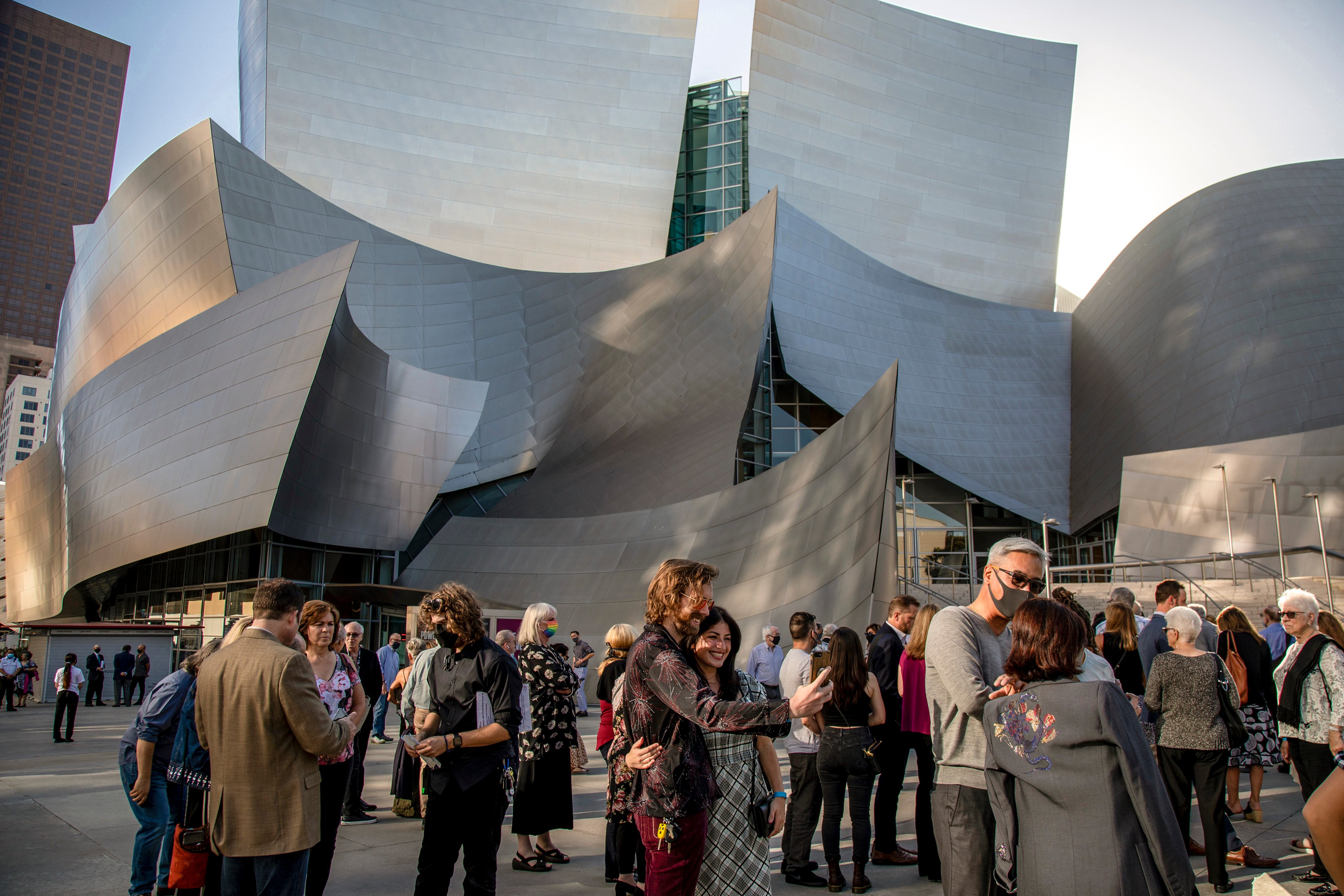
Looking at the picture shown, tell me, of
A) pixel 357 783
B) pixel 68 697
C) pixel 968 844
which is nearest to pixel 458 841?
pixel 968 844

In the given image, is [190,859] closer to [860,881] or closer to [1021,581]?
[860,881]

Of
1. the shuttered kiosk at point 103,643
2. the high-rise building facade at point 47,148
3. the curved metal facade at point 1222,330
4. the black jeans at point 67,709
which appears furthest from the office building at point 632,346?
the high-rise building facade at point 47,148

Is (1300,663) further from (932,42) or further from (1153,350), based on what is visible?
Result: (932,42)

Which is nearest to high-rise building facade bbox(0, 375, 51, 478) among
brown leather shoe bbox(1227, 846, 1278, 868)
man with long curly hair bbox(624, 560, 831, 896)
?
man with long curly hair bbox(624, 560, 831, 896)

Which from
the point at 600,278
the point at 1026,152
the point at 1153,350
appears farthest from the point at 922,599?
the point at 1026,152

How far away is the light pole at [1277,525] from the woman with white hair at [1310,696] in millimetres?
11063

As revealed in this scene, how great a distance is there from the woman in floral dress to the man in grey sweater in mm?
2170

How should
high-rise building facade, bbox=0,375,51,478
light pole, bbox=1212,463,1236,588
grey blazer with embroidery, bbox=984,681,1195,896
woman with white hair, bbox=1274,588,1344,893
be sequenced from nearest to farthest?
grey blazer with embroidery, bbox=984,681,1195,896 → woman with white hair, bbox=1274,588,1344,893 → light pole, bbox=1212,463,1236,588 → high-rise building facade, bbox=0,375,51,478

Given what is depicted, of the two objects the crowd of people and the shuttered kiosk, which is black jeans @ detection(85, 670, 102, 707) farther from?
the crowd of people

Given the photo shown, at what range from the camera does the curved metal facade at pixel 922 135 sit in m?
29.8

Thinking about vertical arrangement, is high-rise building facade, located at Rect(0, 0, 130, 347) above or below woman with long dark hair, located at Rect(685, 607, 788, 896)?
above

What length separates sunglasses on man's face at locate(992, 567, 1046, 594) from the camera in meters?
2.86

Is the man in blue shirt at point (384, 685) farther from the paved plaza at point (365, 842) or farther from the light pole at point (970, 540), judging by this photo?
the light pole at point (970, 540)

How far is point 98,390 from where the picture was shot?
61.2 ft
